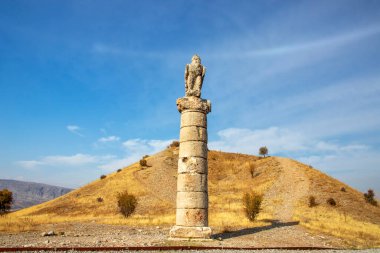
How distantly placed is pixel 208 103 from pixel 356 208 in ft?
84.1

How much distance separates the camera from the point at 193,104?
49.2 ft

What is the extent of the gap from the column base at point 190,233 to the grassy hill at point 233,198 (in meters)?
4.97

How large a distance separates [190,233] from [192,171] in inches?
102

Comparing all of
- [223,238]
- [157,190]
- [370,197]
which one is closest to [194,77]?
[223,238]

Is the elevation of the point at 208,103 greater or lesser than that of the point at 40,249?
greater

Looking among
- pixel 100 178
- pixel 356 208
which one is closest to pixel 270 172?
pixel 356 208

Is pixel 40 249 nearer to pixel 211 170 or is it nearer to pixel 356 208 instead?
pixel 356 208

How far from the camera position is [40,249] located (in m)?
9.43

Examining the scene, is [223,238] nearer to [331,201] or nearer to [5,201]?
[331,201]

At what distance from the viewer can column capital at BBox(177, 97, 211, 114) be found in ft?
49.2

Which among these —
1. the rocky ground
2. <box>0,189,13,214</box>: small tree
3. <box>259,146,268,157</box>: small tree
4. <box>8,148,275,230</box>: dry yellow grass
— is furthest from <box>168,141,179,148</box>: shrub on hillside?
the rocky ground

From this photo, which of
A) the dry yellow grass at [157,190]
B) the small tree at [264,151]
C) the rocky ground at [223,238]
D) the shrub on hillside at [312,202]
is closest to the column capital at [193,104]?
the rocky ground at [223,238]

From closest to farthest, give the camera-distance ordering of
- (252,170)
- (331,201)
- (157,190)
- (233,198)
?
1. (331,201)
2. (233,198)
3. (157,190)
4. (252,170)

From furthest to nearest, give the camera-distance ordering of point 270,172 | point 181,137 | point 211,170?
point 211,170
point 270,172
point 181,137
